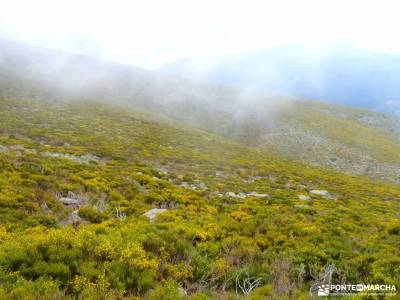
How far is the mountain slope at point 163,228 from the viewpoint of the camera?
9258 mm

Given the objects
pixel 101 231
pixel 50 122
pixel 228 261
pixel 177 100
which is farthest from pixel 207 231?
pixel 177 100

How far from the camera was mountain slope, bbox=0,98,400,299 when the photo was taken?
9.26 m

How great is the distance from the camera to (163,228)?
13.3 metres

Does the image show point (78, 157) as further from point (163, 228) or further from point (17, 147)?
point (163, 228)

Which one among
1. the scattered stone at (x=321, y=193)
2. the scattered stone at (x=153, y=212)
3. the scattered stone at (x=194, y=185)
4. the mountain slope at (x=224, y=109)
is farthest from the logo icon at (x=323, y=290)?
the mountain slope at (x=224, y=109)

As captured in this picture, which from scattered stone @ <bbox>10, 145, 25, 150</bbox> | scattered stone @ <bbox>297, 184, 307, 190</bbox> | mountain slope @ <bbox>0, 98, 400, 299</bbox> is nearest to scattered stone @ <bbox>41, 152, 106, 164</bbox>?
mountain slope @ <bbox>0, 98, 400, 299</bbox>

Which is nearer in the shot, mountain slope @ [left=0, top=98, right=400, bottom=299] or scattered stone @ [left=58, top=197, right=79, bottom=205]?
mountain slope @ [left=0, top=98, right=400, bottom=299]

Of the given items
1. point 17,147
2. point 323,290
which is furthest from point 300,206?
point 17,147

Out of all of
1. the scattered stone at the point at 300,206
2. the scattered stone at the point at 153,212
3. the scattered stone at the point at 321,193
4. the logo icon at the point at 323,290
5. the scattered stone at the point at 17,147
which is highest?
the scattered stone at the point at 17,147

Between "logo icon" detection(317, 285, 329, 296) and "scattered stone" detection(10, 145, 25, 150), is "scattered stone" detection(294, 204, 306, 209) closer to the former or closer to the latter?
"logo icon" detection(317, 285, 329, 296)

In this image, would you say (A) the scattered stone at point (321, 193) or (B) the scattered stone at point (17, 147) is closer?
(B) the scattered stone at point (17, 147)

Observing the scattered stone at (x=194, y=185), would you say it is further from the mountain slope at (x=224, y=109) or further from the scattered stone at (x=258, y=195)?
the mountain slope at (x=224, y=109)

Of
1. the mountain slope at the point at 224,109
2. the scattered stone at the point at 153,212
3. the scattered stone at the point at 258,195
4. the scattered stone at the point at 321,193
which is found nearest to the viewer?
the scattered stone at the point at 153,212

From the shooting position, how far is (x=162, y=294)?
28.6ft
